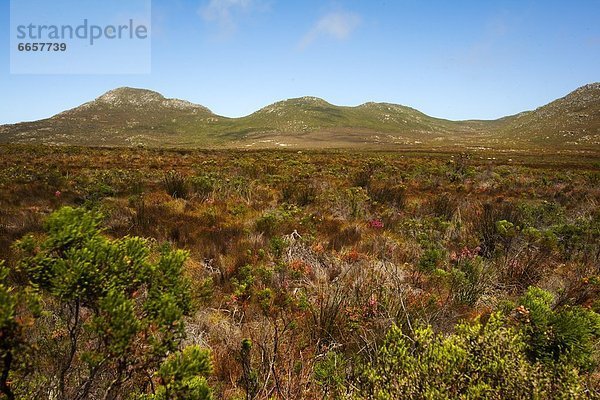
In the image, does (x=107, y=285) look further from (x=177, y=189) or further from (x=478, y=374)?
(x=177, y=189)

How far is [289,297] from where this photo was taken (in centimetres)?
388

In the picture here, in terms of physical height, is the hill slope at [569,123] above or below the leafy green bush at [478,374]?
above

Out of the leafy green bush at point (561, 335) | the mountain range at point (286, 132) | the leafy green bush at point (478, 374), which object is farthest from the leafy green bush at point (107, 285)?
the mountain range at point (286, 132)

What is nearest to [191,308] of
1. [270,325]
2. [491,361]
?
[491,361]

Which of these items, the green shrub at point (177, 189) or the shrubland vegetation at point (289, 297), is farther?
the green shrub at point (177, 189)

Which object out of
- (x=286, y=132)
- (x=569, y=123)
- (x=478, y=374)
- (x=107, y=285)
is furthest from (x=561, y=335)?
(x=569, y=123)

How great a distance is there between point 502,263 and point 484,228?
156cm

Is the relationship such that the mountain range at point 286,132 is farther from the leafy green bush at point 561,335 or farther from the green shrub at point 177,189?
the leafy green bush at point 561,335

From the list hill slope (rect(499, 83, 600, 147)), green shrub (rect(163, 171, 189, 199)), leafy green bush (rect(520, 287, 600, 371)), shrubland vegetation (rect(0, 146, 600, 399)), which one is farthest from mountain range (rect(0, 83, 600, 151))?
leafy green bush (rect(520, 287, 600, 371))

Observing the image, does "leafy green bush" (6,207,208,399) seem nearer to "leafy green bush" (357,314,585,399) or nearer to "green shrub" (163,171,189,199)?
"leafy green bush" (357,314,585,399)

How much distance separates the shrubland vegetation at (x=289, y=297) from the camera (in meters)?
1.31

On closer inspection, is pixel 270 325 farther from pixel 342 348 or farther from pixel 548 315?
pixel 548 315

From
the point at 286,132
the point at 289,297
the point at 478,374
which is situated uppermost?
the point at 286,132

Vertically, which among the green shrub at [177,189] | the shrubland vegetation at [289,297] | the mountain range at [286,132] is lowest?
the shrubland vegetation at [289,297]
